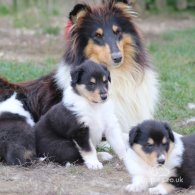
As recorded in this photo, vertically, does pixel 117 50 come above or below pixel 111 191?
above

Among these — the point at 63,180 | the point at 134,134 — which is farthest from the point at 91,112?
the point at 134,134

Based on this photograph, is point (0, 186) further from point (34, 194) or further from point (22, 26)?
point (22, 26)

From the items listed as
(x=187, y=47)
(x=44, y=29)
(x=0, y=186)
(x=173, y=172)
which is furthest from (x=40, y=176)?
(x=44, y=29)

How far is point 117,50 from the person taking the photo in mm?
6883

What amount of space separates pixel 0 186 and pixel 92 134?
1.14m

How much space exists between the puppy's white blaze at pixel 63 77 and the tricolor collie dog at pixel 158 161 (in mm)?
1835

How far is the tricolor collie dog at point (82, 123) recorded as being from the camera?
6.05 metres

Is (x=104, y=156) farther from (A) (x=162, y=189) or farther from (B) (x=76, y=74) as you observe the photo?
(A) (x=162, y=189)

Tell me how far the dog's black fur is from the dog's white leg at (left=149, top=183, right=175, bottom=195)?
1.06 meters

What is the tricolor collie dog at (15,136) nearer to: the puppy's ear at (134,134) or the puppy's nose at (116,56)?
the puppy's nose at (116,56)

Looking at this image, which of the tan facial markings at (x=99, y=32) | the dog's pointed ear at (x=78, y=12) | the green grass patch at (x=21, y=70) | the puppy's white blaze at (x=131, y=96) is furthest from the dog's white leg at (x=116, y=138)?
the green grass patch at (x=21, y=70)

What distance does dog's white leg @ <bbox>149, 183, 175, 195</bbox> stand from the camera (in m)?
5.27

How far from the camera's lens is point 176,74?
10.8 meters

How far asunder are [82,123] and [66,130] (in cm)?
20
